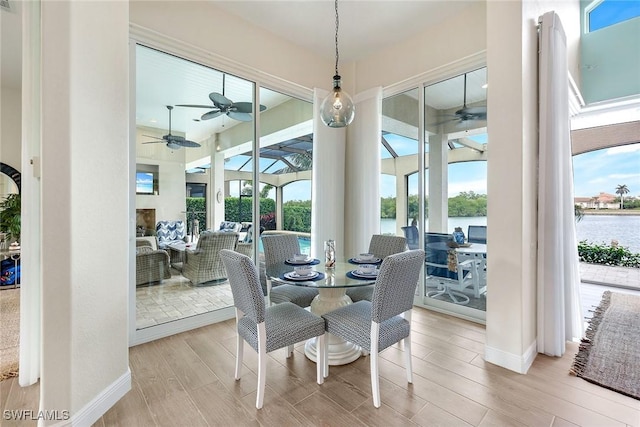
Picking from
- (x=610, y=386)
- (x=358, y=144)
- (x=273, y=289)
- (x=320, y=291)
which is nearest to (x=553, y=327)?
(x=610, y=386)

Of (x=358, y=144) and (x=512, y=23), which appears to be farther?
(x=358, y=144)

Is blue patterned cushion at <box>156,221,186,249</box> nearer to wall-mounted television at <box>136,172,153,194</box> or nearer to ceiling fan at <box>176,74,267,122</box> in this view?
wall-mounted television at <box>136,172,153,194</box>

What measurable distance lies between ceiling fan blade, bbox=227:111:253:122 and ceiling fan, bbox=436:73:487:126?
2.45 m

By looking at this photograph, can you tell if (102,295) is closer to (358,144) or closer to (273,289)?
(273,289)

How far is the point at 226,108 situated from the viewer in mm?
3367

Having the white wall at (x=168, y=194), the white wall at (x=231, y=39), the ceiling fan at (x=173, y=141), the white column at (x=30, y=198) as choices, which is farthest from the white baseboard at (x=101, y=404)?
the white wall at (x=231, y=39)

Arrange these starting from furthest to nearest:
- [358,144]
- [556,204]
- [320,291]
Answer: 1. [358,144]
2. [320,291]
3. [556,204]

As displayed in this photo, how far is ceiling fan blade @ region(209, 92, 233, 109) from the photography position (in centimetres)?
323

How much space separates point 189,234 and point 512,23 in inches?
140

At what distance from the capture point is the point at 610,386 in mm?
2004

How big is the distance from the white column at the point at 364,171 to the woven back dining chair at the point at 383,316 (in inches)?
80.4

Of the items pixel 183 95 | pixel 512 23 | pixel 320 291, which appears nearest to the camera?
pixel 512 23

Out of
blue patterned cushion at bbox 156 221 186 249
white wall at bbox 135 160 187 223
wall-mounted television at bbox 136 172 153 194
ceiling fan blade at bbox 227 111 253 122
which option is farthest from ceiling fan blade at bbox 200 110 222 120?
blue patterned cushion at bbox 156 221 186 249

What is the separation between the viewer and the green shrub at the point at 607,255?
5.20 metres
